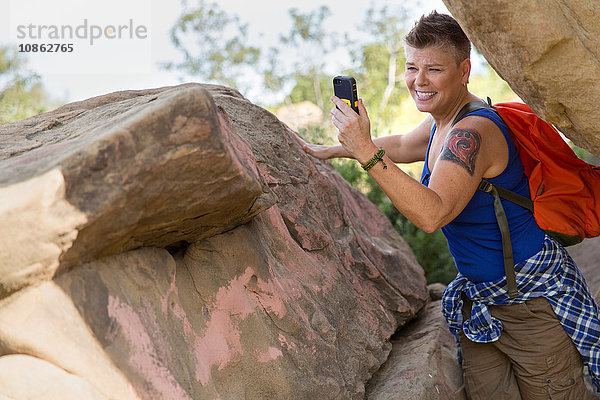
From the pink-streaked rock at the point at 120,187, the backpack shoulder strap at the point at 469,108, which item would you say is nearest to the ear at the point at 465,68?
the backpack shoulder strap at the point at 469,108

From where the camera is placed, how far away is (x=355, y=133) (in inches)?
97.3

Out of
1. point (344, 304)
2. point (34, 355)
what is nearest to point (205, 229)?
point (34, 355)

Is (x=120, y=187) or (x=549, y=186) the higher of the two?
(x=120, y=187)

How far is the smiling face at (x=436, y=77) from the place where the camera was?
9.11 ft

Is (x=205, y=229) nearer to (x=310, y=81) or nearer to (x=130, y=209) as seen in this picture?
(x=130, y=209)

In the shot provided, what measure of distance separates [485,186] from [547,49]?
701 millimetres

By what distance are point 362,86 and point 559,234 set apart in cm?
1056

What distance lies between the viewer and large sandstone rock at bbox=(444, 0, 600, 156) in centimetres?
218

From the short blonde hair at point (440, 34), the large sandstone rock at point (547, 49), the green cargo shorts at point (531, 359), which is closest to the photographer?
the large sandstone rock at point (547, 49)

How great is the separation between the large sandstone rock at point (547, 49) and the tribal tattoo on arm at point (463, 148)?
0.27 meters

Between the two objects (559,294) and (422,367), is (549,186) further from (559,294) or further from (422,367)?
(422,367)

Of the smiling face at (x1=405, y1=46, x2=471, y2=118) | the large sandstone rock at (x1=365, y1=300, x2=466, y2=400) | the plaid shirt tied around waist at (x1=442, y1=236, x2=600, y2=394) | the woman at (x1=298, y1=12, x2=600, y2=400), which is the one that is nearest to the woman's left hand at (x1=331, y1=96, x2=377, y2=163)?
the woman at (x1=298, y1=12, x2=600, y2=400)

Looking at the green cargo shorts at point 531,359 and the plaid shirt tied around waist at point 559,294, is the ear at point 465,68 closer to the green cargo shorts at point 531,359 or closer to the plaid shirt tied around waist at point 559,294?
the plaid shirt tied around waist at point 559,294

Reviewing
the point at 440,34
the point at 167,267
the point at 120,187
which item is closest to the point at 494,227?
the point at 440,34
